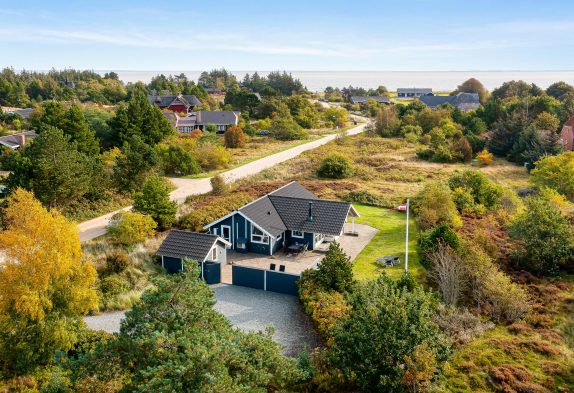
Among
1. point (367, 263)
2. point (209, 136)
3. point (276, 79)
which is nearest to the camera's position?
point (367, 263)

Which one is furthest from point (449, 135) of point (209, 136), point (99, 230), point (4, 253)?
point (4, 253)

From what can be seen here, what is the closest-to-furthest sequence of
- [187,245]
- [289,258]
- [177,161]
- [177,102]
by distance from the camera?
[187,245]
[289,258]
[177,161]
[177,102]

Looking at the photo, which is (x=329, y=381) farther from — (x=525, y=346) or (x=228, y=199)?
(x=228, y=199)

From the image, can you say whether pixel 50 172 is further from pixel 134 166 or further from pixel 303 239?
pixel 303 239

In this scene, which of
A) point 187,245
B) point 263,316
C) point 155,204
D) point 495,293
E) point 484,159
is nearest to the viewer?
point 495,293

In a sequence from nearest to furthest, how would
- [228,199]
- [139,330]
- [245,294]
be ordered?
[139,330] < [245,294] < [228,199]

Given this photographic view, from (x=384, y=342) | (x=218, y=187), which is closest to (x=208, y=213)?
(x=218, y=187)
